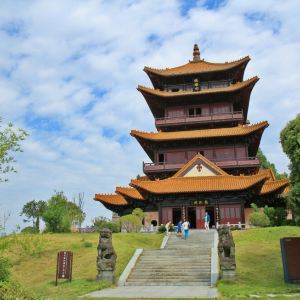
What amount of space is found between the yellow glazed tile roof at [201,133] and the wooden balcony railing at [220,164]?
8.04 feet

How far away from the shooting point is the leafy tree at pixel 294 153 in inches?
637

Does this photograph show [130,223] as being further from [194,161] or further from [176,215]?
[194,161]

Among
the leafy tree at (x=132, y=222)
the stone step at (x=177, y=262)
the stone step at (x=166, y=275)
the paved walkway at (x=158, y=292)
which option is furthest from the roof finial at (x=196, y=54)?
the paved walkway at (x=158, y=292)

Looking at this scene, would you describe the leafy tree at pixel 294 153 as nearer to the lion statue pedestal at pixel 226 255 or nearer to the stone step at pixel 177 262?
the lion statue pedestal at pixel 226 255

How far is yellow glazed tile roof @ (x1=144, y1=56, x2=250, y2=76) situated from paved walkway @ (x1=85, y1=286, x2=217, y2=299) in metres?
28.0

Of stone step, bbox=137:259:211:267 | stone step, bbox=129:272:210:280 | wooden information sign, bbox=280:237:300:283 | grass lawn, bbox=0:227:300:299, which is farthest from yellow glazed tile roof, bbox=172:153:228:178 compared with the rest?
wooden information sign, bbox=280:237:300:283

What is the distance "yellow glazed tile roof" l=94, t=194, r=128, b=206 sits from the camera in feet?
128

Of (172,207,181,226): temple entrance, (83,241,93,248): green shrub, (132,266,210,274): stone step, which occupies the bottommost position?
(132,266,210,274): stone step

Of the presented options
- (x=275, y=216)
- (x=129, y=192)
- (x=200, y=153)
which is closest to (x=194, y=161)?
(x=200, y=153)

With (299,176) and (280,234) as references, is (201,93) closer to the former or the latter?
(280,234)

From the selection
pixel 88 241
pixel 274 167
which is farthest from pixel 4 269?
pixel 274 167

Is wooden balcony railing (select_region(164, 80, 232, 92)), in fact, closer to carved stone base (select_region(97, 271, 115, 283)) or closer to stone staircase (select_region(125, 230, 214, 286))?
stone staircase (select_region(125, 230, 214, 286))

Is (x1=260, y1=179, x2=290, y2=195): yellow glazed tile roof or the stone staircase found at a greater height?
(x1=260, y1=179, x2=290, y2=195): yellow glazed tile roof

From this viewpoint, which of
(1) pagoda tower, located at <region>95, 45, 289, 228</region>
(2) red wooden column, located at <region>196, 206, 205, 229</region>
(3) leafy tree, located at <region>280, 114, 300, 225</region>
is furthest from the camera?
(2) red wooden column, located at <region>196, 206, 205, 229</region>
